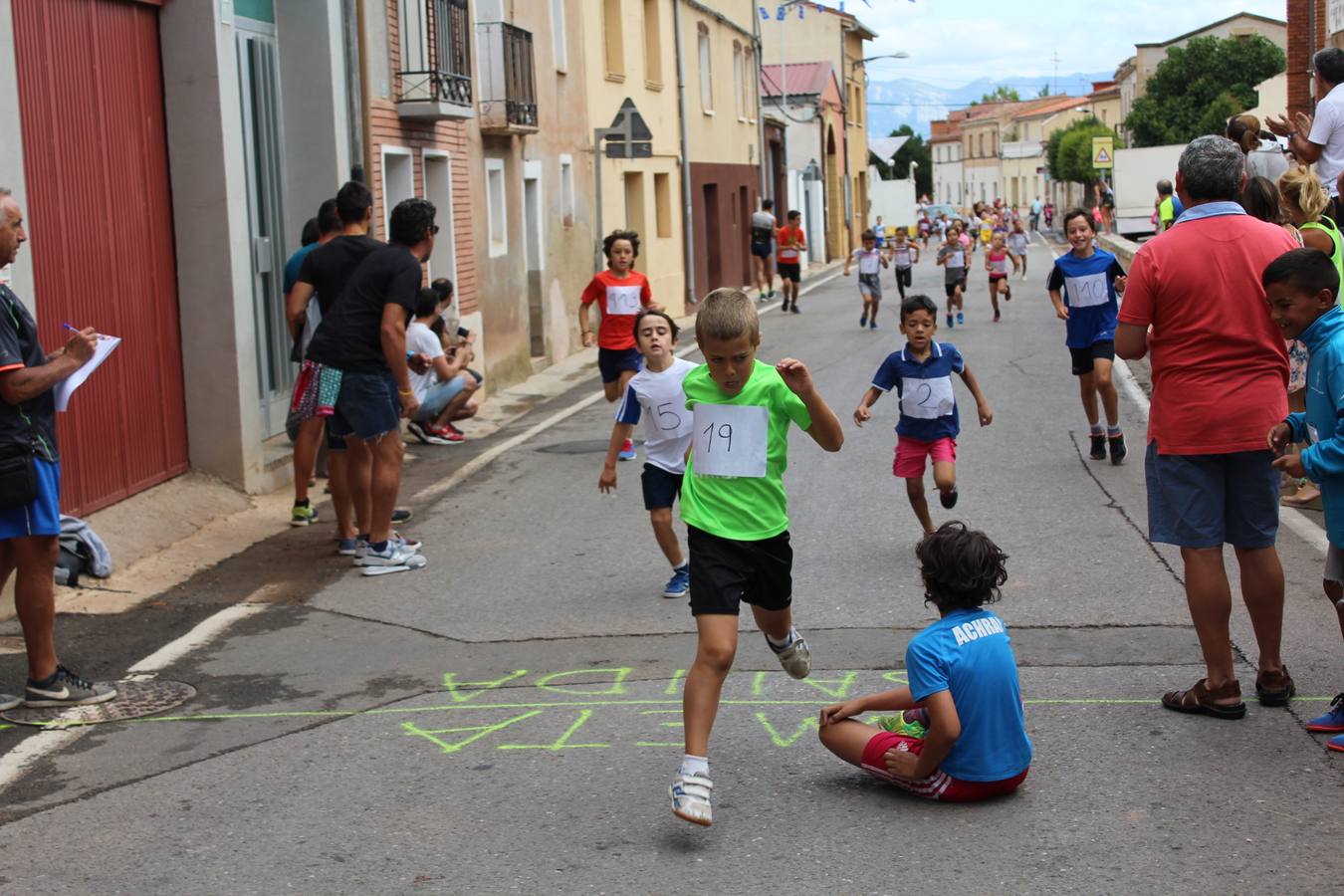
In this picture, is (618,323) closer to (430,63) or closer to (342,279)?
(342,279)

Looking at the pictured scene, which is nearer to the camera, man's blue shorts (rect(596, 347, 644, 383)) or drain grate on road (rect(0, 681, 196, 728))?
drain grate on road (rect(0, 681, 196, 728))

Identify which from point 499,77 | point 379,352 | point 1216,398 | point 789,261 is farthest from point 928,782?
point 789,261

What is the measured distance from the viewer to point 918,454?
8969mm

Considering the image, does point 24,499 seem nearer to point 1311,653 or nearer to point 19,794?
point 19,794

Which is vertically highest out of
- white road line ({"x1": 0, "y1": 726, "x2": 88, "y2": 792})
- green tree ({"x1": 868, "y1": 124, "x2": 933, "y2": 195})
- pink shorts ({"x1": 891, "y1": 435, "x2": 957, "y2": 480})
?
green tree ({"x1": 868, "y1": 124, "x2": 933, "y2": 195})

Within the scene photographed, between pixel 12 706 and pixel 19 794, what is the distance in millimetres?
1082

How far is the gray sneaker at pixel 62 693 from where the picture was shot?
6410 millimetres

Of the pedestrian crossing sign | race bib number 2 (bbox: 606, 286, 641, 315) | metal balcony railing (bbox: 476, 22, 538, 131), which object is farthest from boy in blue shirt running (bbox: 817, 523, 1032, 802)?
the pedestrian crossing sign

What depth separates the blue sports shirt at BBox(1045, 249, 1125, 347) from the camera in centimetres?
1180

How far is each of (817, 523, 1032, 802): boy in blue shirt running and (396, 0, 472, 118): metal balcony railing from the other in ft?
39.9

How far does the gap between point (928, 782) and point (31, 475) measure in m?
3.51

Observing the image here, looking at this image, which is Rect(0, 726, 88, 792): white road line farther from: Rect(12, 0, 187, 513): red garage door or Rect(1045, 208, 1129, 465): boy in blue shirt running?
Rect(1045, 208, 1129, 465): boy in blue shirt running

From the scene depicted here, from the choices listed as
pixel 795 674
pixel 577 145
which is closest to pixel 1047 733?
pixel 795 674

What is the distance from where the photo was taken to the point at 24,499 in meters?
6.22
